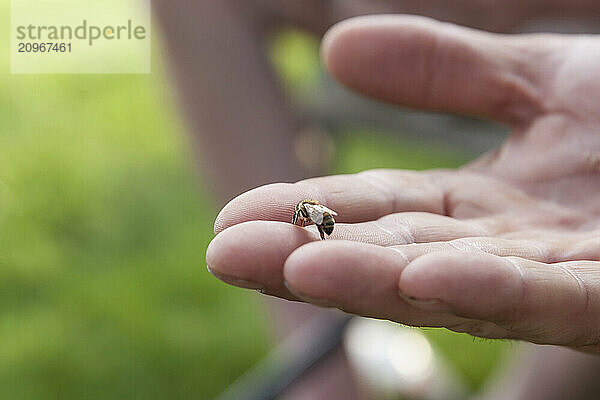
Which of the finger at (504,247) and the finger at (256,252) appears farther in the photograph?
the finger at (504,247)

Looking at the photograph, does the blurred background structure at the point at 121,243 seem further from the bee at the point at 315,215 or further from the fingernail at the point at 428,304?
the fingernail at the point at 428,304

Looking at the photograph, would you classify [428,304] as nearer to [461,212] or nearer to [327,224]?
[327,224]

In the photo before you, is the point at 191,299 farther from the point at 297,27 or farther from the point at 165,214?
the point at 297,27

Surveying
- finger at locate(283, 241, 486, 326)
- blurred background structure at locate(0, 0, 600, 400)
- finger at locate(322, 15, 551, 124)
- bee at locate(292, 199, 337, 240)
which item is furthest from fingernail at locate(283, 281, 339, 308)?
blurred background structure at locate(0, 0, 600, 400)

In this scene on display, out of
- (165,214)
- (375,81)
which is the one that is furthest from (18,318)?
(375,81)

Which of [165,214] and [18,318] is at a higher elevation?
[165,214]

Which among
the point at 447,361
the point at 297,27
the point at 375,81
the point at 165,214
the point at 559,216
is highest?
the point at 297,27

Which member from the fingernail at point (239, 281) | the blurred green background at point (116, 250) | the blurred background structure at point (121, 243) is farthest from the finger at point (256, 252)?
the blurred green background at point (116, 250)
